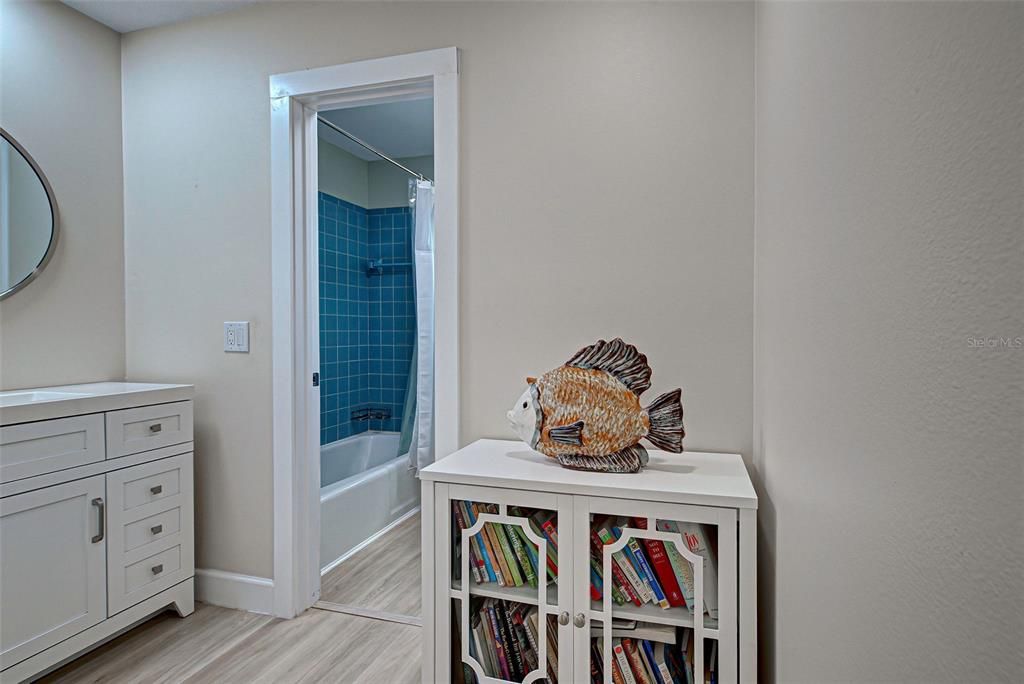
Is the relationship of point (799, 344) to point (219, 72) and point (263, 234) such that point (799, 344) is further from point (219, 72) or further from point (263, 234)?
point (219, 72)

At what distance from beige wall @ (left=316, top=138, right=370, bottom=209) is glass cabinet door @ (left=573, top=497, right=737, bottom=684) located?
315 centimetres

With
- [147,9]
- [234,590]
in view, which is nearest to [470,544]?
[234,590]

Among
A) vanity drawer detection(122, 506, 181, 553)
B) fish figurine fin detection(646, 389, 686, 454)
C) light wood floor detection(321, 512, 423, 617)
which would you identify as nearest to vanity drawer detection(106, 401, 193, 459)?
vanity drawer detection(122, 506, 181, 553)

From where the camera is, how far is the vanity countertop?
5.72 feet

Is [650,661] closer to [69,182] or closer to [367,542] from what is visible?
A: [367,542]

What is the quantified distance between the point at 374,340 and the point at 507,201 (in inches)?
104

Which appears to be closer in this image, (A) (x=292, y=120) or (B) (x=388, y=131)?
(A) (x=292, y=120)

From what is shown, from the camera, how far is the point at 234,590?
7.82 ft

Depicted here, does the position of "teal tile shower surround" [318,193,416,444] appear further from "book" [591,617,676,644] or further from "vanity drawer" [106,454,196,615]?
"book" [591,617,676,644]

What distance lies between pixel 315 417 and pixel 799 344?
1.93 metres

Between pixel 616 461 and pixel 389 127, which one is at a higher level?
pixel 389 127

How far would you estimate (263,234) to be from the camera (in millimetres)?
2336

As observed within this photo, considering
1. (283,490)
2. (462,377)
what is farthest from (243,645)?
(462,377)

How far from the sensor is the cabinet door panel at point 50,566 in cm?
170
